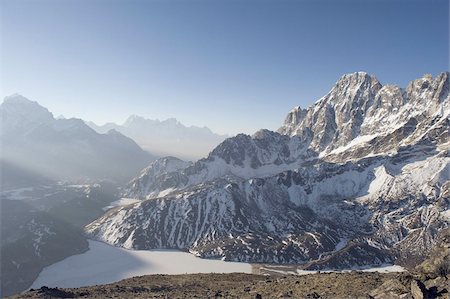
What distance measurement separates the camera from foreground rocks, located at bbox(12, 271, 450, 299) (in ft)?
201

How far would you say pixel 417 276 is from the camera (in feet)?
215

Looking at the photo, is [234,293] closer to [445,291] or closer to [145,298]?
[145,298]

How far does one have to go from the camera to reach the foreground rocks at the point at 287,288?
61.3m

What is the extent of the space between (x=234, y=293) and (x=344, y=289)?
2859 centimetres

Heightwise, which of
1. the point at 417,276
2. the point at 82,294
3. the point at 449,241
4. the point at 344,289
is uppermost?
the point at 449,241

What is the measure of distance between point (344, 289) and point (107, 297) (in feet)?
201

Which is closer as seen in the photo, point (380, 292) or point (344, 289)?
point (380, 292)

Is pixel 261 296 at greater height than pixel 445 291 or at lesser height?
lesser

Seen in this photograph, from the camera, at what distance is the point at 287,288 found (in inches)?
3656

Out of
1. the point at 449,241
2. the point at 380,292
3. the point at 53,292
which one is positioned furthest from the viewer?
the point at 53,292

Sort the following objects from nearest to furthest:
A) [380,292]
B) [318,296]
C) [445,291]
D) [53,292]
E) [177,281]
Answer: [445,291] → [380,292] → [318,296] → [53,292] → [177,281]

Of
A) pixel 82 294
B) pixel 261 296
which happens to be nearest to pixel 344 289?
pixel 261 296

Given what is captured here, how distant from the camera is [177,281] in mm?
132875

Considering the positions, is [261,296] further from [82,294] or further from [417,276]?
[82,294]
